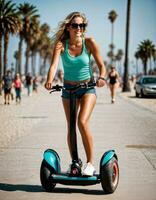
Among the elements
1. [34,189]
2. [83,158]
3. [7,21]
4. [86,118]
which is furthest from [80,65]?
[7,21]

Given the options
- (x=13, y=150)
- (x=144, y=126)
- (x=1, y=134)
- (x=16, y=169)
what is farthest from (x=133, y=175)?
(x=144, y=126)

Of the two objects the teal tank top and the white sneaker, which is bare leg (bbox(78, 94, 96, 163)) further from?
the teal tank top

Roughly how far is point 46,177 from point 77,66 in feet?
4.13

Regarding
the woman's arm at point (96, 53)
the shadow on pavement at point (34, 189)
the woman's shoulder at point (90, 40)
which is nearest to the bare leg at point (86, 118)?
the woman's arm at point (96, 53)

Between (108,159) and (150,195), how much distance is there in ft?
1.96

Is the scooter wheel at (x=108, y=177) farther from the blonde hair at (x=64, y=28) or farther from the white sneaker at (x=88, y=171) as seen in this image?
the blonde hair at (x=64, y=28)

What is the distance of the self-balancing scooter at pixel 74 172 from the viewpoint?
633 centimetres

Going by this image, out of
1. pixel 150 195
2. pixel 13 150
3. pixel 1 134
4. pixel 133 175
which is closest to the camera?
pixel 150 195

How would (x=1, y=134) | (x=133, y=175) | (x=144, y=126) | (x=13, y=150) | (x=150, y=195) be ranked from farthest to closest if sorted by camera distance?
(x=144, y=126), (x=1, y=134), (x=13, y=150), (x=133, y=175), (x=150, y=195)

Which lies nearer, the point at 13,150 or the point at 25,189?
the point at 25,189

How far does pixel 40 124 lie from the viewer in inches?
616

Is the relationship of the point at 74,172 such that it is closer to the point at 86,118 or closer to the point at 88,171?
the point at 88,171

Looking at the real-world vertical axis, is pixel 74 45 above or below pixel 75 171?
above

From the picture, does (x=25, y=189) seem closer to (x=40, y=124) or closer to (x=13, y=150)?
(x=13, y=150)
